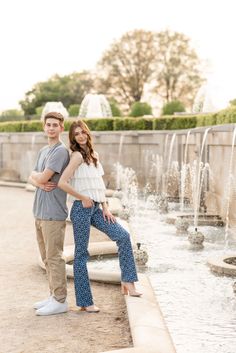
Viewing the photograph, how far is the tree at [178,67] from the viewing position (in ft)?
165

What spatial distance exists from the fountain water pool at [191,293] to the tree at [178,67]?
4028cm

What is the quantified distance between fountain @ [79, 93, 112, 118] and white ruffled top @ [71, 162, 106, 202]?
95.0ft

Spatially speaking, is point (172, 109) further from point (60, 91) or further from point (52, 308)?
point (60, 91)

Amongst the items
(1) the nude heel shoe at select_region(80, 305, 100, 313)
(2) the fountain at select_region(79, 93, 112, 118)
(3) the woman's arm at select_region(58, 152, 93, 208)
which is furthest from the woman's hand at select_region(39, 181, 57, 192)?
(2) the fountain at select_region(79, 93, 112, 118)

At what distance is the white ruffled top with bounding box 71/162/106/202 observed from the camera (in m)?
5.93

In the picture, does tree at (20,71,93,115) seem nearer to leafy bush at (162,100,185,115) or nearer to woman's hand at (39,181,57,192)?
leafy bush at (162,100,185,115)

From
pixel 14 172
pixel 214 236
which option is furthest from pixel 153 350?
pixel 14 172

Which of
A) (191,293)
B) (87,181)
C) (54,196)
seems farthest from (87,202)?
(191,293)

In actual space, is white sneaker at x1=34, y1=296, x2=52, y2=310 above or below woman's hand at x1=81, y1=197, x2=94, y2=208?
below

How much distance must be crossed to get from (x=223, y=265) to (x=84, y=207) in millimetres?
2782

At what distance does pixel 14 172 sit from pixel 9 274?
63.9 feet

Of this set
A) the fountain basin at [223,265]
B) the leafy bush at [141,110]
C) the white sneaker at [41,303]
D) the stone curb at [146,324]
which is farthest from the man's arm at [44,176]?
the leafy bush at [141,110]

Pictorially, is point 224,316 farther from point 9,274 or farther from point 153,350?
point 9,274

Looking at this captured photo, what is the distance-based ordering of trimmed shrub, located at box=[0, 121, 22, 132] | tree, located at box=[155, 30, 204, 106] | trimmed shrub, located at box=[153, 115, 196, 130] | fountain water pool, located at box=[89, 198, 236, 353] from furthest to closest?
1. tree, located at box=[155, 30, 204, 106]
2. trimmed shrub, located at box=[0, 121, 22, 132]
3. trimmed shrub, located at box=[153, 115, 196, 130]
4. fountain water pool, located at box=[89, 198, 236, 353]
